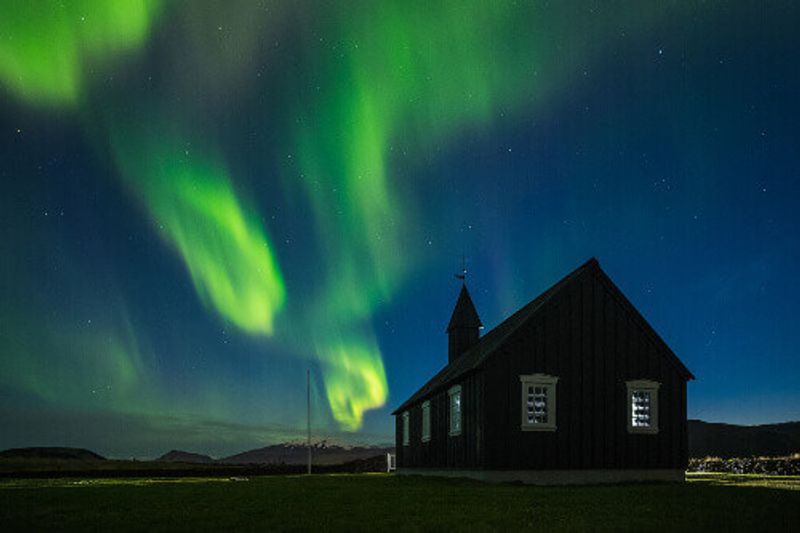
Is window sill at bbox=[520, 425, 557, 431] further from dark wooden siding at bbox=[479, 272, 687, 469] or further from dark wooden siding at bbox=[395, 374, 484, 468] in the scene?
dark wooden siding at bbox=[395, 374, 484, 468]

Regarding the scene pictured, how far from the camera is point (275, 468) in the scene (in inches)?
1801

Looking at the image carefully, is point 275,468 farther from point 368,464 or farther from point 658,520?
point 658,520

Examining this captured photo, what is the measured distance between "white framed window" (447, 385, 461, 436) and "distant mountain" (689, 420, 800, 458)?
5840 centimetres

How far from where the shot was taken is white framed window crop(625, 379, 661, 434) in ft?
89.4

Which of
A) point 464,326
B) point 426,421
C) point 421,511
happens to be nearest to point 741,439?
point 464,326

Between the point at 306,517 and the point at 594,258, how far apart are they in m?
17.8

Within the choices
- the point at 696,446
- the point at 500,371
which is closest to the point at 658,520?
the point at 500,371

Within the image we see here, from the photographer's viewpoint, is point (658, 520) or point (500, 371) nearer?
point (658, 520)

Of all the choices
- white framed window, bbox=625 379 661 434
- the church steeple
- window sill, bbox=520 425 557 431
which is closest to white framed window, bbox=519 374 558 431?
window sill, bbox=520 425 557 431

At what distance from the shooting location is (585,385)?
26.8 m

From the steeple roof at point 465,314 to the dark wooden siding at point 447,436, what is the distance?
6.28m

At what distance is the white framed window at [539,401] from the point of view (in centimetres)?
2602

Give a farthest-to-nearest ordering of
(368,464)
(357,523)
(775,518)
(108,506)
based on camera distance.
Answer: (368,464), (108,506), (775,518), (357,523)

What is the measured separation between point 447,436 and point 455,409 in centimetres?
188
